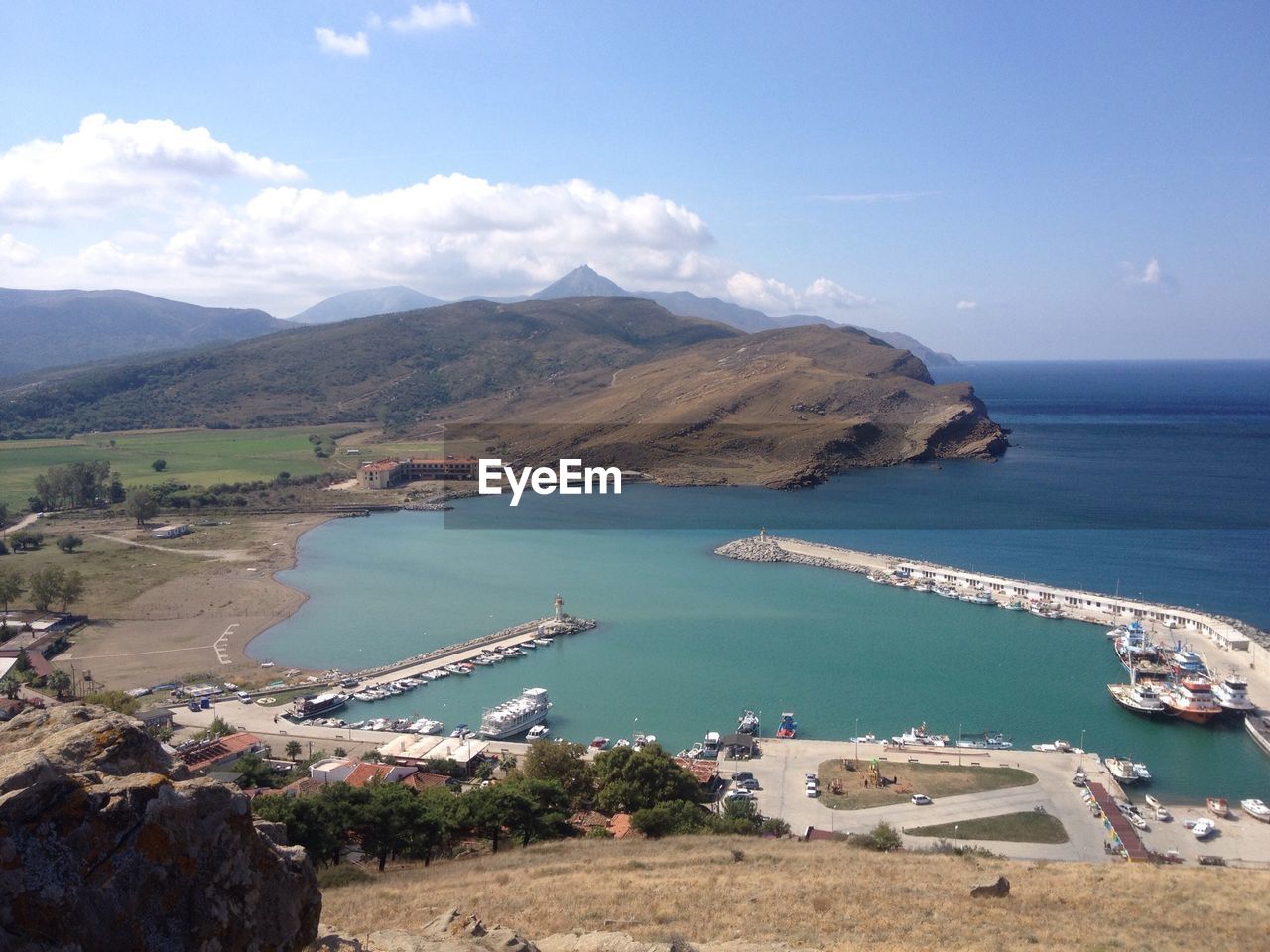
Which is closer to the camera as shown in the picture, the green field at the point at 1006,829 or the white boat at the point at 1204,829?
the green field at the point at 1006,829

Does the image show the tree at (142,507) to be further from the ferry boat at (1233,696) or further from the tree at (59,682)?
the ferry boat at (1233,696)

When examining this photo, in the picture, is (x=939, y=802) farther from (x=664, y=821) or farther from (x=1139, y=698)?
(x=1139, y=698)

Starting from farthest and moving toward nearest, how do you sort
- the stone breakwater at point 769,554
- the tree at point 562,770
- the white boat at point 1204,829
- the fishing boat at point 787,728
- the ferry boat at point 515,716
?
the stone breakwater at point 769,554 → the ferry boat at point 515,716 → the fishing boat at point 787,728 → the tree at point 562,770 → the white boat at point 1204,829

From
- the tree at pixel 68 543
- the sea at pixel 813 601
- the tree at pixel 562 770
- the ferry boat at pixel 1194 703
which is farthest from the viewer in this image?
the tree at pixel 68 543

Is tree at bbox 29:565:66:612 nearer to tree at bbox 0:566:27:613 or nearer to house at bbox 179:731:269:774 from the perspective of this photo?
tree at bbox 0:566:27:613

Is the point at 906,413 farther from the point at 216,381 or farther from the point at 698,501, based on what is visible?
the point at 216,381

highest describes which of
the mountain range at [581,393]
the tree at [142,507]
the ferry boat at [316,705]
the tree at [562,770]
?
the mountain range at [581,393]

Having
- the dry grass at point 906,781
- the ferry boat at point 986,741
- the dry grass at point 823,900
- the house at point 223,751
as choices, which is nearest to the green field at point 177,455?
the house at point 223,751
